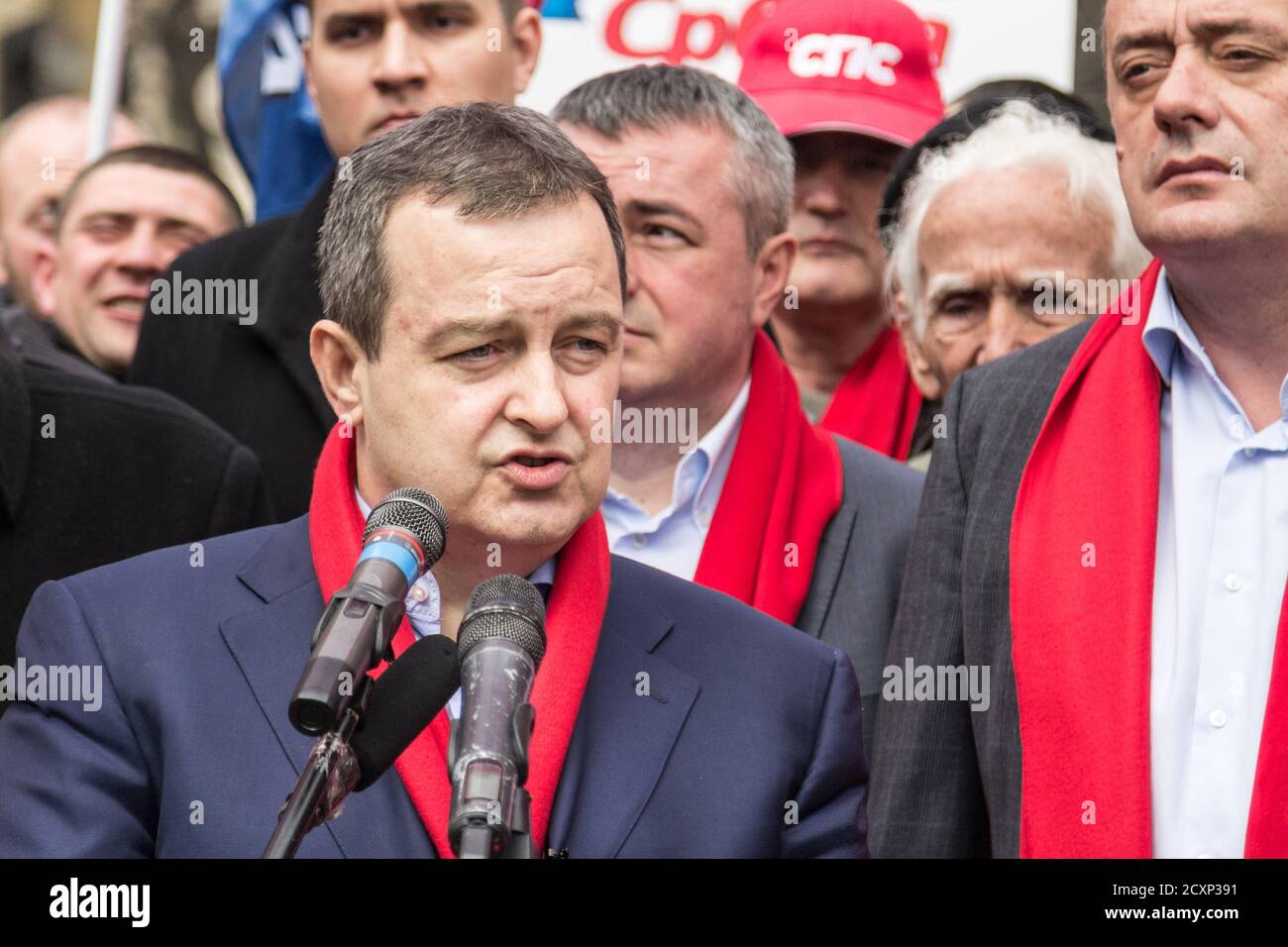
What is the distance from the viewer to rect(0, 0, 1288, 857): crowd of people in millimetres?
3211

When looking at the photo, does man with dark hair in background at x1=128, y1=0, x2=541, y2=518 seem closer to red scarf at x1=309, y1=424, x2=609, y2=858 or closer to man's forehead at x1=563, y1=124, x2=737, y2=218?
man's forehead at x1=563, y1=124, x2=737, y2=218

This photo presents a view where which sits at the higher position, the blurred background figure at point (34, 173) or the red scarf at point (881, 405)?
the blurred background figure at point (34, 173)

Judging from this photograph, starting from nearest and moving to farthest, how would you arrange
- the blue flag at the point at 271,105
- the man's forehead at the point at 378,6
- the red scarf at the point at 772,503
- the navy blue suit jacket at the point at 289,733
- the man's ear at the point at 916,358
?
the navy blue suit jacket at the point at 289,733, the red scarf at the point at 772,503, the man's ear at the point at 916,358, the man's forehead at the point at 378,6, the blue flag at the point at 271,105

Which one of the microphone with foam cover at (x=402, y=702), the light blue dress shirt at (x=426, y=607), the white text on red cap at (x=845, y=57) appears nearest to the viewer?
the microphone with foam cover at (x=402, y=702)

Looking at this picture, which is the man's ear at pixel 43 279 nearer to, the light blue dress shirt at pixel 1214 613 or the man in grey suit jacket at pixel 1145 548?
the man in grey suit jacket at pixel 1145 548

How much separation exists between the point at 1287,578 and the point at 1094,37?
3314 millimetres

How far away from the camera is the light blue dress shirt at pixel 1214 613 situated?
3.57m

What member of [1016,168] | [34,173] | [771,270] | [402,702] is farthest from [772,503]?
[34,173]

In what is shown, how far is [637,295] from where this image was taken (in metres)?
4.76

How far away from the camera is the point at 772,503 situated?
15.5ft

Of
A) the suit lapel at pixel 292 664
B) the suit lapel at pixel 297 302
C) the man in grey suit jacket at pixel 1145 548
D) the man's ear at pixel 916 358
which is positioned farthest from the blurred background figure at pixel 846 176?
the suit lapel at pixel 292 664

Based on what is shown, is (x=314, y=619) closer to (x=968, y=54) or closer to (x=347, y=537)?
(x=347, y=537)

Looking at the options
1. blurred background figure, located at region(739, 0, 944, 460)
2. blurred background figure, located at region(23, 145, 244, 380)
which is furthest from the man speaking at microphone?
blurred background figure, located at region(23, 145, 244, 380)
